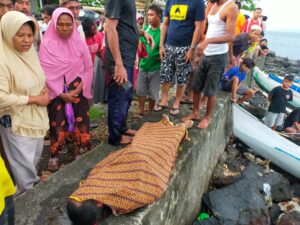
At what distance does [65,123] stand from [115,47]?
1.08 m

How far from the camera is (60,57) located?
2922 mm

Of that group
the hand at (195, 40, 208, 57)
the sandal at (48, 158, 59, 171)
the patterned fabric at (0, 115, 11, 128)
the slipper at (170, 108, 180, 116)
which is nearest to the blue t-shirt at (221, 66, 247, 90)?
the slipper at (170, 108, 180, 116)

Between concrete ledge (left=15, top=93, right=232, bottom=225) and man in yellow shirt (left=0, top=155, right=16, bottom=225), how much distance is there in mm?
221

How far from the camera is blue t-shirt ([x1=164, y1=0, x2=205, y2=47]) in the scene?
3531mm

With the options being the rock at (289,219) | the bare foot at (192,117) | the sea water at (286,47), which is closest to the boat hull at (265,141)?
the rock at (289,219)

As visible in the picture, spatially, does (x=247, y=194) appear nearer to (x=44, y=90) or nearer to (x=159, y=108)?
(x=159, y=108)

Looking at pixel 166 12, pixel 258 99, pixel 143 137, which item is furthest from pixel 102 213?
pixel 258 99

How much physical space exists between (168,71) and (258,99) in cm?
829

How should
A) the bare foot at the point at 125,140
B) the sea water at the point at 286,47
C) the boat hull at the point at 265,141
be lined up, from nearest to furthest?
1. the bare foot at the point at 125,140
2. the boat hull at the point at 265,141
3. the sea water at the point at 286,47

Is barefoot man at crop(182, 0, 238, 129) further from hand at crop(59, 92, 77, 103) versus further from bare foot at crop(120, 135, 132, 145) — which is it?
hand at crop(59, 92, 77, 103)

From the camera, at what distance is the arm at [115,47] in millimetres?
2586

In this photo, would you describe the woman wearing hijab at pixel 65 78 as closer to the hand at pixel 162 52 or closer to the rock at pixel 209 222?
the hand at pixel 162 52

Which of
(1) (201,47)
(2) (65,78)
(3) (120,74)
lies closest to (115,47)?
(3) (120,74)

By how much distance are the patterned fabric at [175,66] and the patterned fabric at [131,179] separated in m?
1.47
